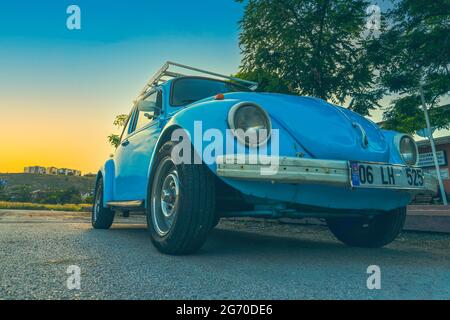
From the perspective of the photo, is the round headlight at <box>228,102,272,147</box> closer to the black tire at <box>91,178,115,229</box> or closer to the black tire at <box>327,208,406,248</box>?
the black tire at <box>327,208,406,248</box>

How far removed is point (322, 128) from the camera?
2.88 metres

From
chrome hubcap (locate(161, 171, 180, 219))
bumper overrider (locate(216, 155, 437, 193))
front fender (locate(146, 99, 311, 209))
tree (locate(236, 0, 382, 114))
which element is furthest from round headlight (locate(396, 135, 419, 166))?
tree (locate(236, 0, 382, 114))

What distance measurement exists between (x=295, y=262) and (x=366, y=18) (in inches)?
288

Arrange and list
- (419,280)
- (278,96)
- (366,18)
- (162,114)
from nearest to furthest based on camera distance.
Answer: (419,280) < (278,96) < (162,114) < (366,18)

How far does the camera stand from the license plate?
8.74 ft

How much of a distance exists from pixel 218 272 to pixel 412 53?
8.85 metres

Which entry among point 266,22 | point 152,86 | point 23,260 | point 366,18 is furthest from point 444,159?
point 23,260

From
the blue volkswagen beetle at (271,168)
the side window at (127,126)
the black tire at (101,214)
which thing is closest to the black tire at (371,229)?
the blue volkswagen beetle at (271,168)

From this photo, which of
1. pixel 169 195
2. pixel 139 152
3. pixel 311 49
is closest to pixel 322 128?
pixel 169 195

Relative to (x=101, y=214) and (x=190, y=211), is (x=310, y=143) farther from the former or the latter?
(x=101, y=214)

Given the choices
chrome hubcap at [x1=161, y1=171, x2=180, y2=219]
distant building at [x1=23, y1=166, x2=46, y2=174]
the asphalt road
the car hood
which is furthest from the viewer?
distant building at [x1=23, y1=166, x2=46, y2=174]

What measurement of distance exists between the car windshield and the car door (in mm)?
195
